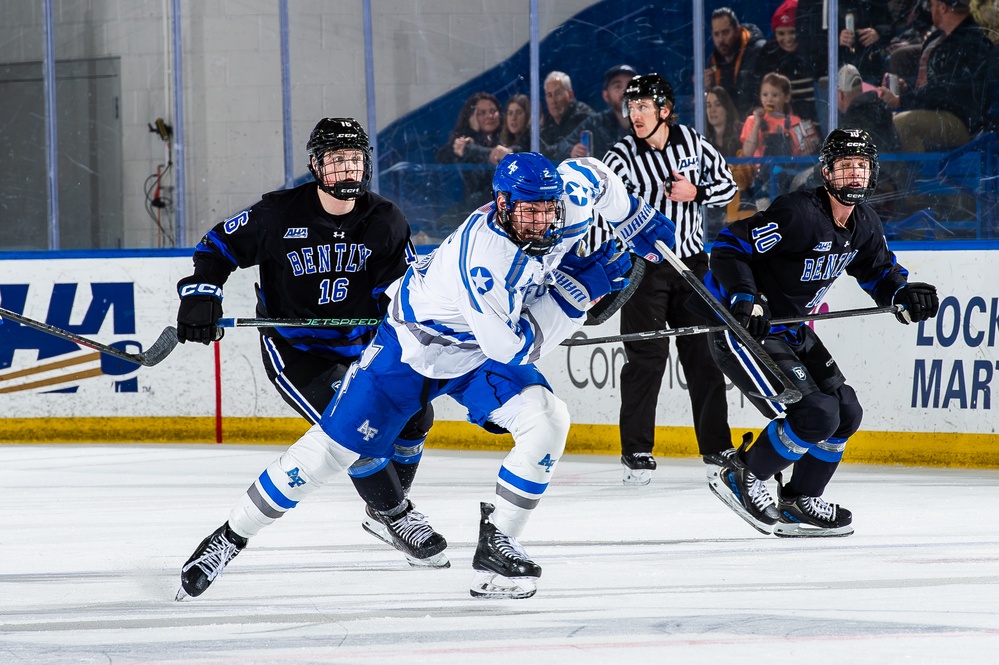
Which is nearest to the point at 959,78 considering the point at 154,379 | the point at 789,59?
the point at 789,59

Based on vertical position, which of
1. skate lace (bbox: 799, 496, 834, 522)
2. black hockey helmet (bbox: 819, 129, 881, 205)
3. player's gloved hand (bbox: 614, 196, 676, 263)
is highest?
black hockey helmet (bbox: 819, 129, 881, 205)

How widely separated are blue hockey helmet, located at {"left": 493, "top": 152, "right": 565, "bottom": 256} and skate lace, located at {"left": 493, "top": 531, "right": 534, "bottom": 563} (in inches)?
25.0

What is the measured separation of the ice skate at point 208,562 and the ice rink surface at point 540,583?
0.13 ft

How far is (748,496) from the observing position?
3.53 m

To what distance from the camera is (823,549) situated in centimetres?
331

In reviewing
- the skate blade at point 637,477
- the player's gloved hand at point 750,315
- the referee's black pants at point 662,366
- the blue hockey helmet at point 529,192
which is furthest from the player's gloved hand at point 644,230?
the skate blade at point 637,477

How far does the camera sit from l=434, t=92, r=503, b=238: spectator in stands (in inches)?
Result: 253

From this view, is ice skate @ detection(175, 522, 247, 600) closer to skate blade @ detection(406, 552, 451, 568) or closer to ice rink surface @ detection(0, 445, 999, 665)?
ice rink surface @ detection(0, 445, 999, 665)

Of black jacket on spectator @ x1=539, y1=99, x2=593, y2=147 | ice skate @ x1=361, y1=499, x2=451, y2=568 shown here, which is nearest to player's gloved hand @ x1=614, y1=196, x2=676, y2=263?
ice skate @ x1=361, y1=499, x2=451, y2=568

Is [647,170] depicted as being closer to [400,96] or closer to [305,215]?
[305,215]

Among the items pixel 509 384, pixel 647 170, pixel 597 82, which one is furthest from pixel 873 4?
pixel 509 384

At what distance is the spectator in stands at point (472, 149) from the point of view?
6.42m

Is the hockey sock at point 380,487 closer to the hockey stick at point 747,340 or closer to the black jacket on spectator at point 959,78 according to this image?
the hockey stick at point 747,340

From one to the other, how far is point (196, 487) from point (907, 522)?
8.03ft
